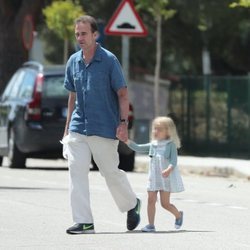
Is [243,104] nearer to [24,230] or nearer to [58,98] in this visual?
[58,98]

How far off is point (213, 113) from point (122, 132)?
16437 mm

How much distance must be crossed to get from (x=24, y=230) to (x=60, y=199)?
375 centimetres

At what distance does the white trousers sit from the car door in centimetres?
1058

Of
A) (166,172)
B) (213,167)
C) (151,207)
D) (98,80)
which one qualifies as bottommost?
(213,167)

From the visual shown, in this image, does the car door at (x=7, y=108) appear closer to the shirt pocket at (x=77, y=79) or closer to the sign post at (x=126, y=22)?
the sign post at (x=126, y=22)

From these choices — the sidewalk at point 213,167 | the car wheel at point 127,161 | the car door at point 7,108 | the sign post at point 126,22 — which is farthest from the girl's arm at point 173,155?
the sign post at point 126,22

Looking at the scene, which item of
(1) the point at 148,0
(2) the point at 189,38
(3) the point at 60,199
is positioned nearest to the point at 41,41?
(2) the point at 189,38

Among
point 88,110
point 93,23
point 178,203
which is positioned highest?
point 93,23

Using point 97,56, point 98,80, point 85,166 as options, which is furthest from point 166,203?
point 97,56

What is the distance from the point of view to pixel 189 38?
45.1 meters

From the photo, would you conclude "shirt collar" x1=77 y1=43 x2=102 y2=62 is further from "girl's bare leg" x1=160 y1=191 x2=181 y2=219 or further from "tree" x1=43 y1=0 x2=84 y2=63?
"tree" x1=43 y1=0 x2=84 y2=63

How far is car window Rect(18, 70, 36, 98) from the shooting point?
21.8 m

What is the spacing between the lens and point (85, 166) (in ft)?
38.3

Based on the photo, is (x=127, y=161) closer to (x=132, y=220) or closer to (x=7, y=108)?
(x=7, y=108)
